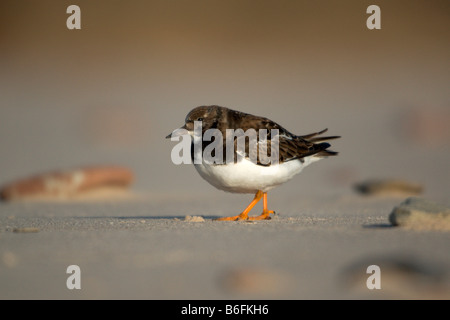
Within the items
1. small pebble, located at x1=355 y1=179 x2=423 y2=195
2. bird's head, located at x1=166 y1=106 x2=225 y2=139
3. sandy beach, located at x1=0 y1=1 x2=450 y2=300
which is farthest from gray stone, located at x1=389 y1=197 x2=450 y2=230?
small pebble, located at x1=355 y1=179 x2=423 y2=195

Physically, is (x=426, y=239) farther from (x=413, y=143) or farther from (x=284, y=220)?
(x=413, y=143)

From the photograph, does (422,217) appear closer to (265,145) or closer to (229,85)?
(265,145)

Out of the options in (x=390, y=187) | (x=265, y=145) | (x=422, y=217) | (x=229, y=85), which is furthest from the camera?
(x=229, y=85)

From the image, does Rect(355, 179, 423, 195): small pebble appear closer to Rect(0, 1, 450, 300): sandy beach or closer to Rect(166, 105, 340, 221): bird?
Rect(0, 1, 450, 300): sandy beach

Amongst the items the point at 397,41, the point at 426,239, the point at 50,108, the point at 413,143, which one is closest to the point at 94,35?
the point at 50,108

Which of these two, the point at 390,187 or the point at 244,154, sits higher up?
the point at 390,187

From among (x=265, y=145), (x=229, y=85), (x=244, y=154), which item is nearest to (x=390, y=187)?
(x=265, y=145)
